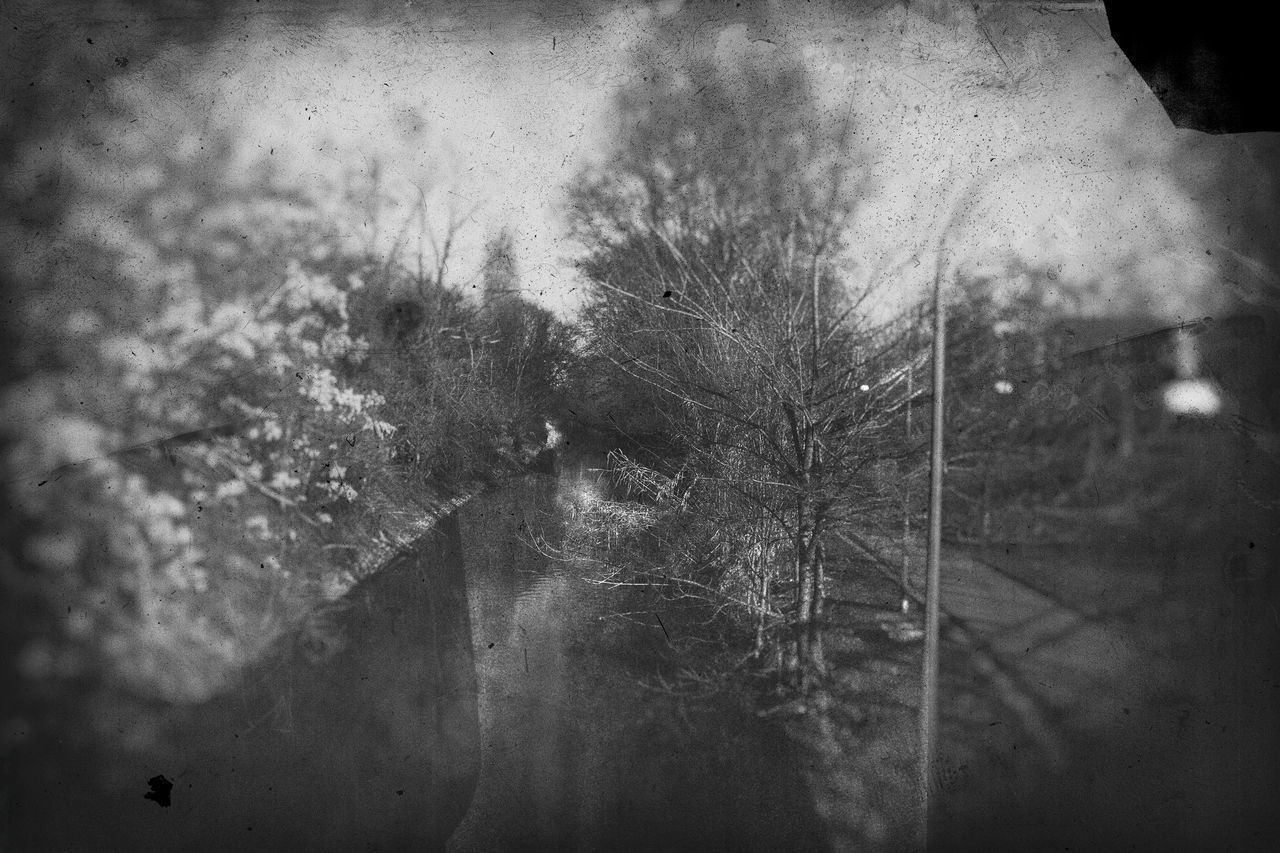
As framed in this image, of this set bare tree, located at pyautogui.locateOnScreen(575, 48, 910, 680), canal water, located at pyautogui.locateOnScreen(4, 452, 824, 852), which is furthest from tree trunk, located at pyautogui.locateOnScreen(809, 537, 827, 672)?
canal water, located at pyautogui.locateOnScreen(4, 452, 824, 852)

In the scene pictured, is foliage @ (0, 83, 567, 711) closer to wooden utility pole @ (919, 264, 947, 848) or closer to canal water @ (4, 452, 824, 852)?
canal water @ (4, 452, 824, 852)

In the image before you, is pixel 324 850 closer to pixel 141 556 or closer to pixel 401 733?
pixel 401 733

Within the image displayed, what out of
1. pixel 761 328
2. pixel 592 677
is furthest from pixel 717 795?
pixel 761 328

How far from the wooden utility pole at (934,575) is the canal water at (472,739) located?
38 centimetres

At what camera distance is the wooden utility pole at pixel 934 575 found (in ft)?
8.34

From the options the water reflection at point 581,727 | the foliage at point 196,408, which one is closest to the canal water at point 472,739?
the water reflection at point 581,727

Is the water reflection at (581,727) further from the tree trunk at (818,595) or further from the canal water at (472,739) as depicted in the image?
the tree trunk at (818,595)

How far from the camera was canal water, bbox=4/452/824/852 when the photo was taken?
2.58 meters

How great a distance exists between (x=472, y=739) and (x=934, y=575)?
144 centimetres

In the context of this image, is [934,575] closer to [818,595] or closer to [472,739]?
[818,595]

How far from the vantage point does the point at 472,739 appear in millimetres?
2609

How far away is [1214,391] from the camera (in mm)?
2592

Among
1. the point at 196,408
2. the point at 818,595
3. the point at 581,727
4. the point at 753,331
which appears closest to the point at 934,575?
the point at 818,595

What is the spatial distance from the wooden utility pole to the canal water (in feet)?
1.24
